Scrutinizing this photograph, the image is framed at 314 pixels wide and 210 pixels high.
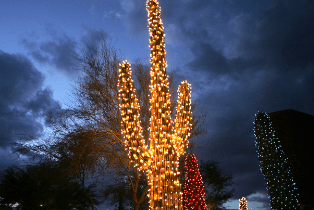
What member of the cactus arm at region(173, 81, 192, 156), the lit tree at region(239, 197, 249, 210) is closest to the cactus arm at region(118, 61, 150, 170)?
the cactus arm at region(173, 81, 192, 156)

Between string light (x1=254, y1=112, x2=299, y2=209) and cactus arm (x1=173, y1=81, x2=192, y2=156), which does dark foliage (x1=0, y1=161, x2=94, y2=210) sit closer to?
cactus arm (x1=173, y1=81, x2=192, y2=156)

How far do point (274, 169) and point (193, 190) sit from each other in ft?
11.9

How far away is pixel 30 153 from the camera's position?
10.5 metres

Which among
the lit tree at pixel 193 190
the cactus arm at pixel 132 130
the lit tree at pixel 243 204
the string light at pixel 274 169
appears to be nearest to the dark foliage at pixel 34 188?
the lit tree at pixel 193 190

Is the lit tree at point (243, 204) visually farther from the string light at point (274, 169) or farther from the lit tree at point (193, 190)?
the string light at point (274, 169)

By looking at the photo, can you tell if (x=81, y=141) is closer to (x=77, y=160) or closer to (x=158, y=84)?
(x=77, y=160)

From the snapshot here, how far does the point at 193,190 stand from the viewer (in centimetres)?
826

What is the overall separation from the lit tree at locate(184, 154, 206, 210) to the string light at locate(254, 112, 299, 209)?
3.22 metres

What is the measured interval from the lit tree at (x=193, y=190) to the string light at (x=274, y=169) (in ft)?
10.6

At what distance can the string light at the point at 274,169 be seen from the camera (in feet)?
17.2

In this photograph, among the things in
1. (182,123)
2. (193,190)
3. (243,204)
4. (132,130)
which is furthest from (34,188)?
(243,204)

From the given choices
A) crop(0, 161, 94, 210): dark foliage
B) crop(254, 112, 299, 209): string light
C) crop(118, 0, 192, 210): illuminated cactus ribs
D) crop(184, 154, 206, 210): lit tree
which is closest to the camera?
crop(118, 0, 192, 210): illuminated cactus ribs

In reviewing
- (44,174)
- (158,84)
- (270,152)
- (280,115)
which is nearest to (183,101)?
(158,84)

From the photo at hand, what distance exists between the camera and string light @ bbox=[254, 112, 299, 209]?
523 cm
